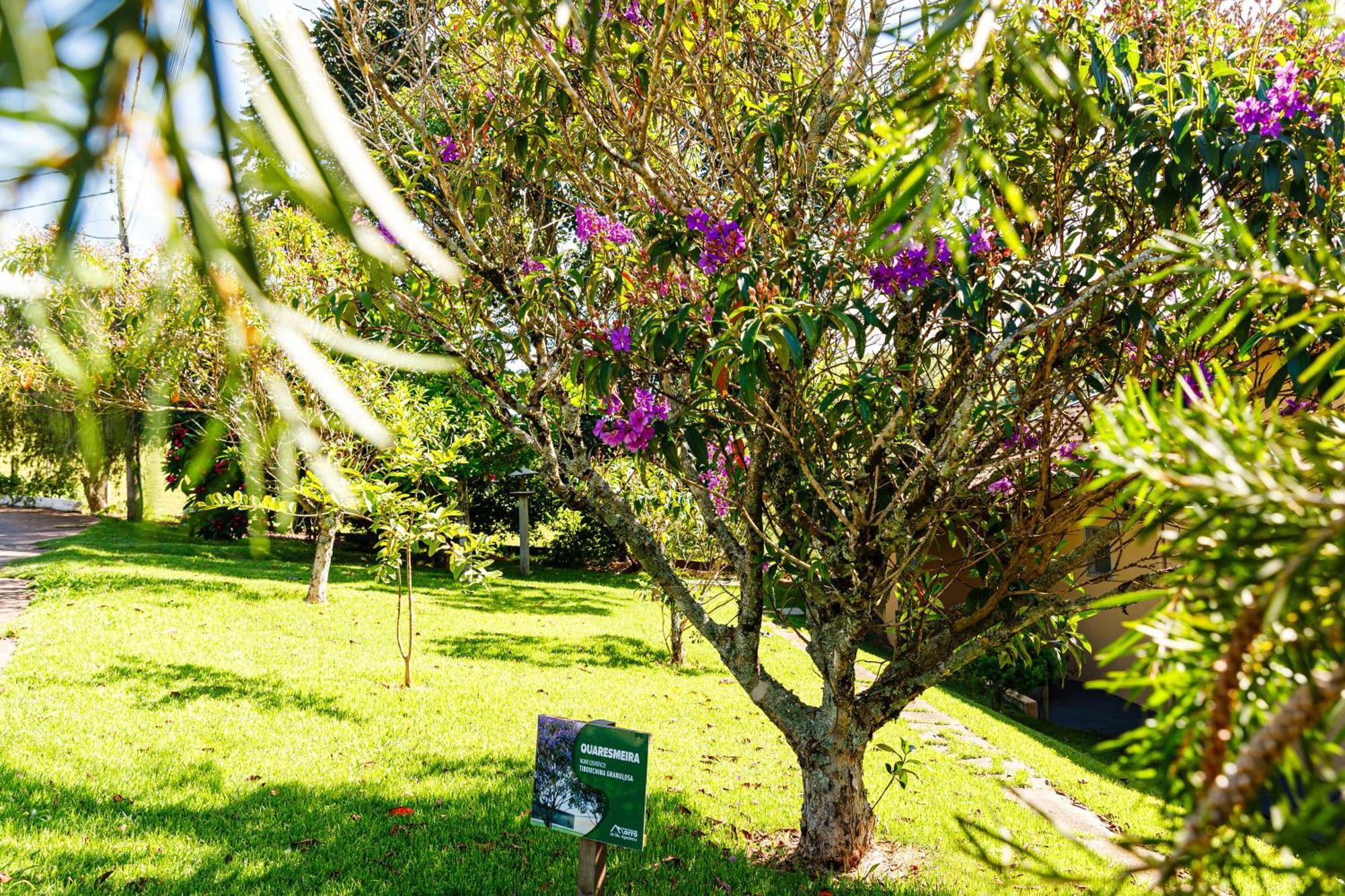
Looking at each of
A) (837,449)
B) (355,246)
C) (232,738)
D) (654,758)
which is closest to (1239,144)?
(837,449)

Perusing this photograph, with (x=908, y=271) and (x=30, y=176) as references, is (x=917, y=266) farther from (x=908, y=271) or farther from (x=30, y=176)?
(x=30, y=176)

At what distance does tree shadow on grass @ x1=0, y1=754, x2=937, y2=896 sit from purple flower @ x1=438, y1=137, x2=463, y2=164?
274cm

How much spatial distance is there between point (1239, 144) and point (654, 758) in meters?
4.45

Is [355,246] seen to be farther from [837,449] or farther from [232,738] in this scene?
[232,738]

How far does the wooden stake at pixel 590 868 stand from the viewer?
119 inches

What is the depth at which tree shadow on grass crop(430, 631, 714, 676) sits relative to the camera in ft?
26.1

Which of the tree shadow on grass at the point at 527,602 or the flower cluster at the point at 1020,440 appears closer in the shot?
the flower cluster at the point at 1020,440

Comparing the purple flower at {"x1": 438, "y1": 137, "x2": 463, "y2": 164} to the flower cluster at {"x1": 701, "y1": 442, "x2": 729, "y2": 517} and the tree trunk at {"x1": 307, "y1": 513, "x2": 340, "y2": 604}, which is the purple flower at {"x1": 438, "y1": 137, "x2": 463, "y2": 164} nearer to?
the flower cluster at {"x1": 701, "y1": 442, "x2": 729, "y2": 517}

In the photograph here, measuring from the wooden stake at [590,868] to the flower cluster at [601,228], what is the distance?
7.27ft

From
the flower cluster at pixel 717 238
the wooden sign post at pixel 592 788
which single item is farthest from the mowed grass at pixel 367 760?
the flower cluster at pixel 717 238

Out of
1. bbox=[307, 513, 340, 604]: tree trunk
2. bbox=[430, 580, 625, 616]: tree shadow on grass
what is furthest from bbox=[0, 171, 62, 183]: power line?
bbox=[430, 580, 625, 616]: tree shadow on grass

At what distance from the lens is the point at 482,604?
11156 millimetres

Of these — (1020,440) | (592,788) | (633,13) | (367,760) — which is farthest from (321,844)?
(633,13)

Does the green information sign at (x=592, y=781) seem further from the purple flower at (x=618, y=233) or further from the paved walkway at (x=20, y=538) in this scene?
the paved walkway at (x=20, y=538)
